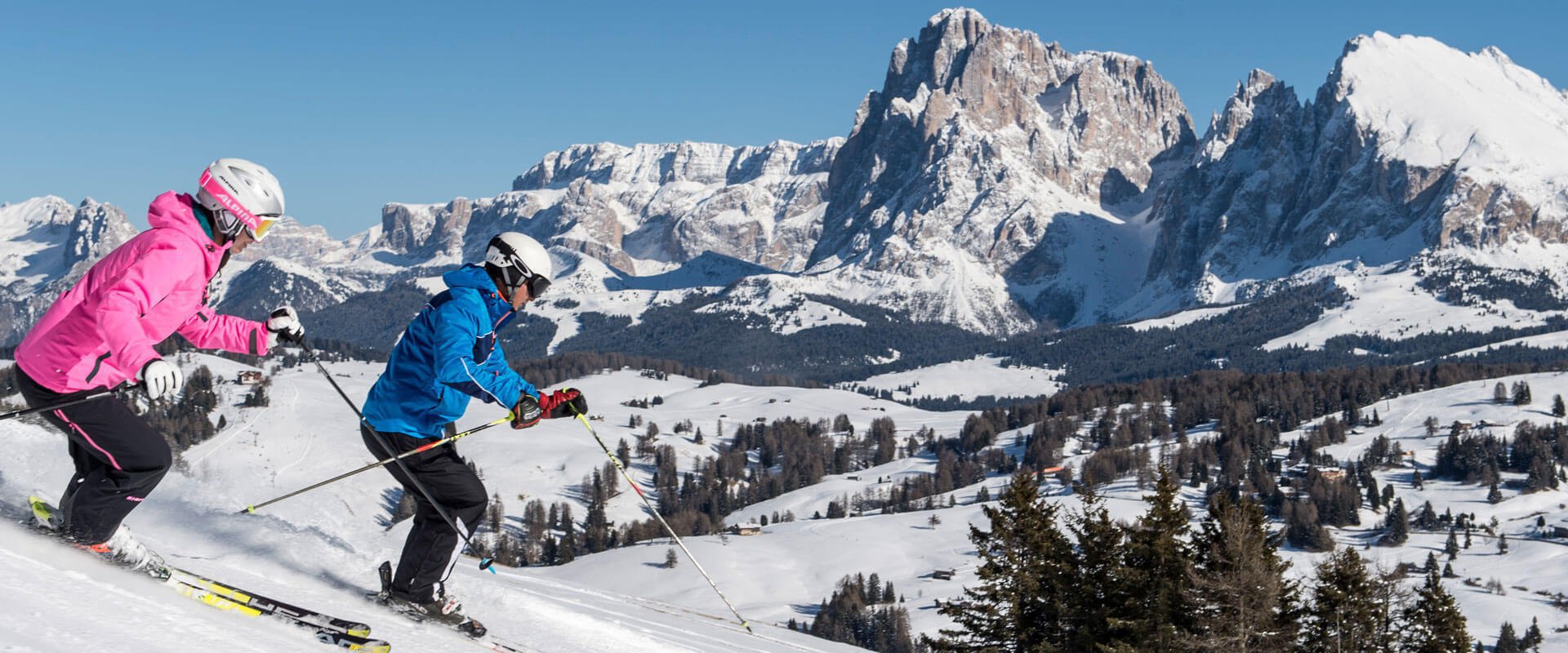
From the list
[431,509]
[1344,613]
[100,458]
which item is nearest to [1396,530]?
[1344,613]

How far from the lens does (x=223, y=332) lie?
32.2 feet

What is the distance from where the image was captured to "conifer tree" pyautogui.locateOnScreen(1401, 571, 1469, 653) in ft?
122

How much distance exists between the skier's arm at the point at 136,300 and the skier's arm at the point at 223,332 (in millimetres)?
956

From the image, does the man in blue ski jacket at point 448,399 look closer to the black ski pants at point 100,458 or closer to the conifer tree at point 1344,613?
the black ski pants at point 100,458

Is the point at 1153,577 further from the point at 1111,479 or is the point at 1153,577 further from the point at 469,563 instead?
the point at 1111,479

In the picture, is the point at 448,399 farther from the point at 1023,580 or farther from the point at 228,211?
the point at 1023,580

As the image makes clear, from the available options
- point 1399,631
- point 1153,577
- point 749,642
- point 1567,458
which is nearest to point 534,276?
point 749,642

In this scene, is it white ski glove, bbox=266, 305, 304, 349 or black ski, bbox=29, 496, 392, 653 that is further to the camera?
white ski glove, bbox=266, 305, 304, 349

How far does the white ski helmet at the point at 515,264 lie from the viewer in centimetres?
974

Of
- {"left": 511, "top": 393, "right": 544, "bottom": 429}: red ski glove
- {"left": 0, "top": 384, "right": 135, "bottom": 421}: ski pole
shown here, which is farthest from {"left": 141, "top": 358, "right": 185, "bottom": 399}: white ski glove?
{"left": 511, "top": 393, "right": 544, "bottom": 429}: red ski glove

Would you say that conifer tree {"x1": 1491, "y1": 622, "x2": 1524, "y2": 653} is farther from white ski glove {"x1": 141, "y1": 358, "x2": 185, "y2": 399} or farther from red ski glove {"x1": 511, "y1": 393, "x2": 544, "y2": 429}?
white ski glove {"x1": 141, "y1": 358, "x2": 185, "y2": 399}

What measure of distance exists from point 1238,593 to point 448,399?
22179 millimetres

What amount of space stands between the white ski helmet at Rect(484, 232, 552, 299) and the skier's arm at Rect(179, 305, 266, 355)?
1.97 metres

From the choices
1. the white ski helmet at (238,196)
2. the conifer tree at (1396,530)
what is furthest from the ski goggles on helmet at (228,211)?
the conifer tree at (1396,530)
